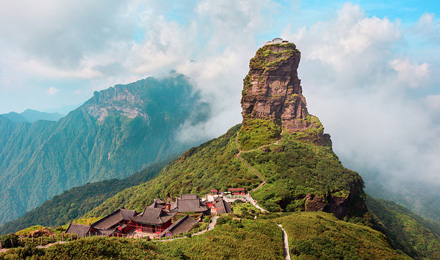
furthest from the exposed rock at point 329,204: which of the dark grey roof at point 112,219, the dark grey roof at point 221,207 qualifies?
the dark grey roof at point 112,219

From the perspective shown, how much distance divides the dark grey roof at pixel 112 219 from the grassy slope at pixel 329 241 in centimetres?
2808

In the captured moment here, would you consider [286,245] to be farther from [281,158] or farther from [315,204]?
[281,158]

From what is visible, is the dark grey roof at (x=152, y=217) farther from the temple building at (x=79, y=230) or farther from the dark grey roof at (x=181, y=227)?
the temple building at (x=79, y=230)

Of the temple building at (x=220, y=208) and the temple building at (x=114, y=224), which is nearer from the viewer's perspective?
the temple building at (x=114, y=224)

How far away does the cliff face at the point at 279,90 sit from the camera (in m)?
94.9

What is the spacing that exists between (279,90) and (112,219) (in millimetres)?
73125

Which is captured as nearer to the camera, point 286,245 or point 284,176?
point 286,245

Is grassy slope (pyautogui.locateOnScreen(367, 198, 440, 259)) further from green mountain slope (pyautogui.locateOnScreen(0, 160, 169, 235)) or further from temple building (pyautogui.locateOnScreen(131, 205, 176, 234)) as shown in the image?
green mountain slope (pyautogui.locateOnScreen(0, 160, 169, 235))

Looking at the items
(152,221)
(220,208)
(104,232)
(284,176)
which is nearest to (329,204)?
(284,176)

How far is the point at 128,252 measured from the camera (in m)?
24.5

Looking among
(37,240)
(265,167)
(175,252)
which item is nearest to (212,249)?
(175,252)

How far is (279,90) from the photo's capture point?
96.3 m

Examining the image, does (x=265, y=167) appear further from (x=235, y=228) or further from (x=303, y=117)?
(x=235, y=228)

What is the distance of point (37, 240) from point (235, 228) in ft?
84.6
